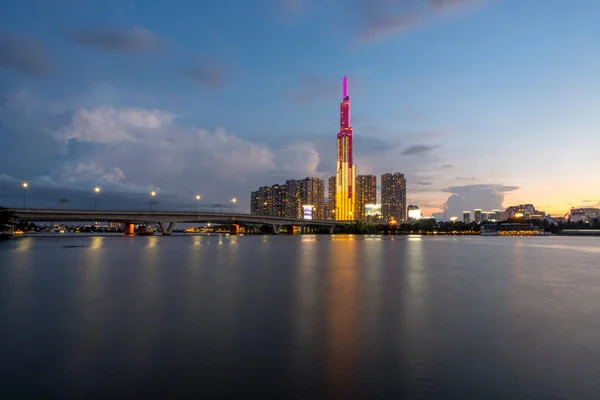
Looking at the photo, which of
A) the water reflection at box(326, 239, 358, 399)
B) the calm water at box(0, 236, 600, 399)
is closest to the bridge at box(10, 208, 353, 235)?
the calm water at box(0, 236, 600, 399)

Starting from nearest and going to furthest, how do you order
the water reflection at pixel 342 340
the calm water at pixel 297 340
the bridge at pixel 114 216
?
the calm water at pixel 297 340
the water reflection at pixel 342 340
the bridge at pixel 114 216

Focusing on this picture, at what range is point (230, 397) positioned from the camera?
12.4 m

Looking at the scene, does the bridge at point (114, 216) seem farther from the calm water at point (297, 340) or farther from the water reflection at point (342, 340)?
the water reflection at point (342, 340)

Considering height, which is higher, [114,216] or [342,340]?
[114,216]

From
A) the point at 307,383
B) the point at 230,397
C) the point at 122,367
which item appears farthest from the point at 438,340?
the point at 122,367

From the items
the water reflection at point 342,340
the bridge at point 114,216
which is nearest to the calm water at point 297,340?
the water reflection at point 342,340

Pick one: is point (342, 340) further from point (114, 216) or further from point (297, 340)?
point (114, 216)

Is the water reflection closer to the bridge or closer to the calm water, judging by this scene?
the calm water

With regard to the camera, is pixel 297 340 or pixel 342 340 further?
pixel 342 340

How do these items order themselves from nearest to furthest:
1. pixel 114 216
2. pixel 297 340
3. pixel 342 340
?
1. pixel 297 340
2. pixel 342 340
3. pixel 114 216

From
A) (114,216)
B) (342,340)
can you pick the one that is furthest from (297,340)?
(114,216)

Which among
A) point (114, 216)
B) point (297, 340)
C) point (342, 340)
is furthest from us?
point (114, 216)

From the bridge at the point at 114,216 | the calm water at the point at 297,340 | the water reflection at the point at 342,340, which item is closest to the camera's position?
the calm water at the point at 297,340

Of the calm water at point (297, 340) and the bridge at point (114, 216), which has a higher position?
the bridge at point (114, 216)
